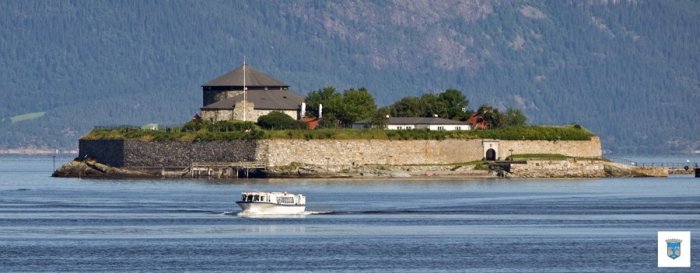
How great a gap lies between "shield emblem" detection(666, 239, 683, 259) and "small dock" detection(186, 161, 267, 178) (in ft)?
193

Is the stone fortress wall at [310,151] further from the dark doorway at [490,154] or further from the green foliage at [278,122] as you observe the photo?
the green foliage at [278,122]

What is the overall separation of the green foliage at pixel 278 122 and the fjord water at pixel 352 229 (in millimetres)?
18736

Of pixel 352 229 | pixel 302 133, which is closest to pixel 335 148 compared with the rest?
pixel 302 133

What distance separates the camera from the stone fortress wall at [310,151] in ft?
360

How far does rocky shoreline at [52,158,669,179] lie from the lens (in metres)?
109

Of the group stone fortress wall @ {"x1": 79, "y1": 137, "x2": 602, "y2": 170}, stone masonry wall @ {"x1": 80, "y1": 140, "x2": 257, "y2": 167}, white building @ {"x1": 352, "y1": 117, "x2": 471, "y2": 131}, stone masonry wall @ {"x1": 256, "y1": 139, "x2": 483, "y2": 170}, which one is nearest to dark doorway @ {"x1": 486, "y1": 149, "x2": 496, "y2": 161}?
stone fortress wall @ {"x1": 79, "y1": 137, "x2": 602, "y2": 170}

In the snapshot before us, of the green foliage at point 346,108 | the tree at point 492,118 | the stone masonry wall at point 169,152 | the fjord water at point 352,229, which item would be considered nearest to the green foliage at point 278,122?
the stone masonry wall at point 169,152

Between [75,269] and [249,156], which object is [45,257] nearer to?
[75,269]

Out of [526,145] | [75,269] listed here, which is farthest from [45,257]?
[526,145]

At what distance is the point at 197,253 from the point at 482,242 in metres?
9.26

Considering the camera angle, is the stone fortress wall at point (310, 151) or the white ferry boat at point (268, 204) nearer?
the white ferry boat at point (268, 204)

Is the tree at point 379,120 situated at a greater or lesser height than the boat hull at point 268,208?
greater

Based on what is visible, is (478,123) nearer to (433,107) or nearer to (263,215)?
(433,107)

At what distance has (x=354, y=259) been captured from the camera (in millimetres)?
52875
